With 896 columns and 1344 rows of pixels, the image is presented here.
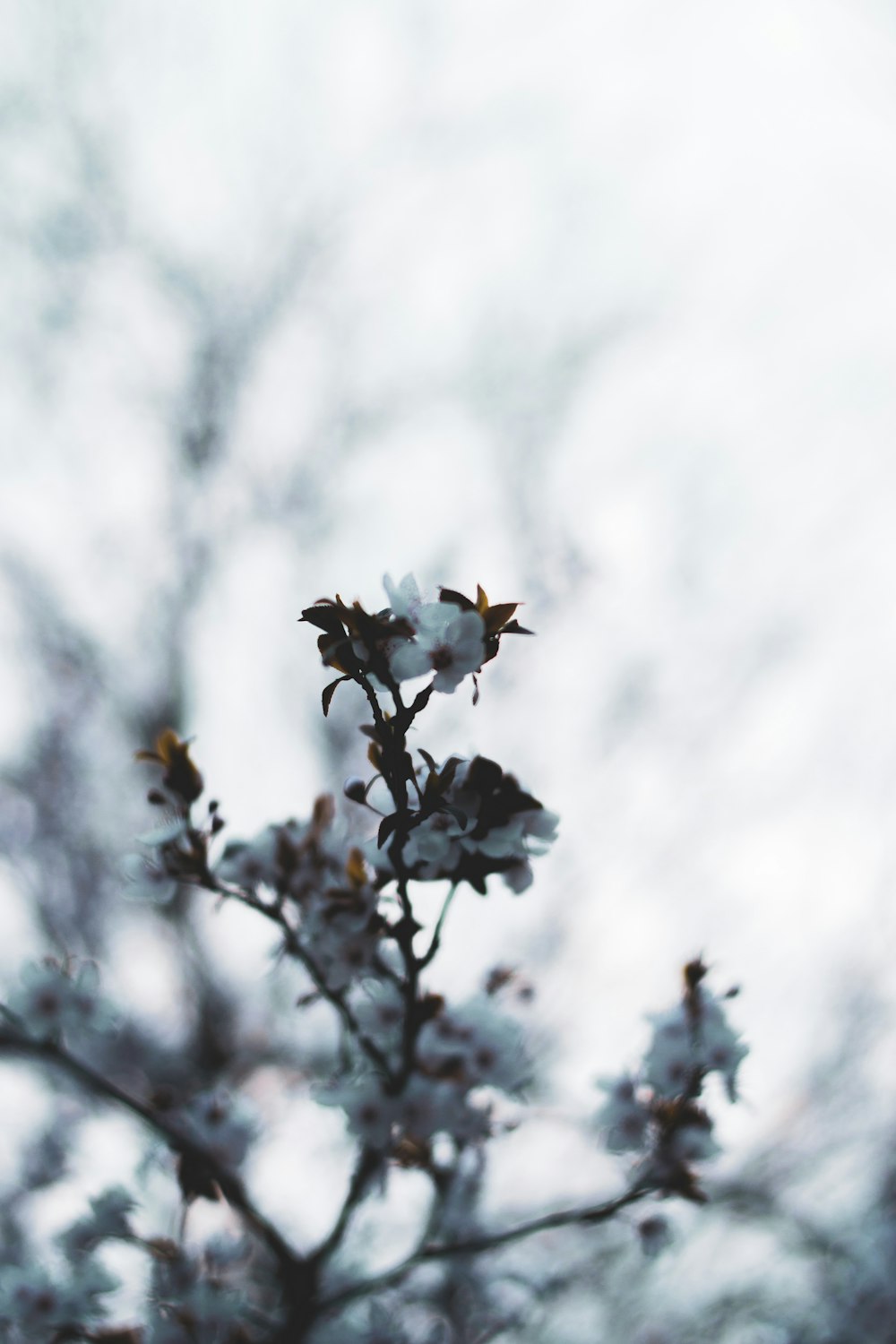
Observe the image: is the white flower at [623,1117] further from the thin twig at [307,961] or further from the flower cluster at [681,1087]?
the thin twig at [307,961]

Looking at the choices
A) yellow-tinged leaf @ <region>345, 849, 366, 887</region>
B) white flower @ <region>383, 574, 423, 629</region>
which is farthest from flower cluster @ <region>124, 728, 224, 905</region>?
white flower @ <region>383, 574, 423, 629</region>

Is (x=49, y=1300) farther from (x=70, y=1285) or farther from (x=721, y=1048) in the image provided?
(x=721, y=1048)

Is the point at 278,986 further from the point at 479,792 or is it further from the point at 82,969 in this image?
the point at 479,792

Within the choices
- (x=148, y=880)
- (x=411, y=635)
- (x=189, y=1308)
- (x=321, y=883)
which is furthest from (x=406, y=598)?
(x=189, y=1308)

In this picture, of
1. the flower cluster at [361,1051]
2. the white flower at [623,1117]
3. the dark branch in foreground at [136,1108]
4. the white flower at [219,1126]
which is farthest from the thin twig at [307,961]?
the white flower at [219,1126]

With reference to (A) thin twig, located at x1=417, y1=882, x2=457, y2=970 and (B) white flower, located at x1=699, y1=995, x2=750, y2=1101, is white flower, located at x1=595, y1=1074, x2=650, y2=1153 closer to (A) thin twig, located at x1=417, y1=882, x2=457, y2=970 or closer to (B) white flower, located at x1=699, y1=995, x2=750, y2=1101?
(B) white flower, located at x1=699, y1=995, x2=750, y2=1101

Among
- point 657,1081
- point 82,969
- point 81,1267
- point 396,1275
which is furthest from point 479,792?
point 81,1267

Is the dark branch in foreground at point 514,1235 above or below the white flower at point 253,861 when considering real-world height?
below
